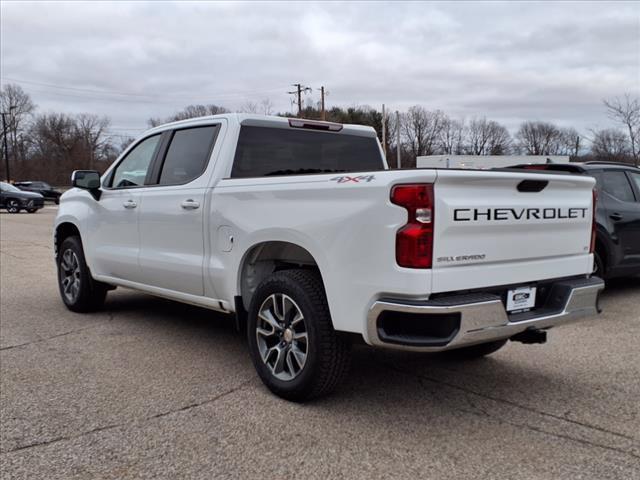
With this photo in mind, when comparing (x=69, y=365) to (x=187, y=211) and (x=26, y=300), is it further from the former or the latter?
(x=26, y=300)

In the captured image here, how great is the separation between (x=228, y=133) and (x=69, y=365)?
86.9 inches

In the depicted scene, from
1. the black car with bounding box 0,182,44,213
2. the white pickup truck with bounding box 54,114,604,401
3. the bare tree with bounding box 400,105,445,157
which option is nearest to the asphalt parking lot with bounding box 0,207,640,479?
the white pickup truck with bounding box 54,114,604,401

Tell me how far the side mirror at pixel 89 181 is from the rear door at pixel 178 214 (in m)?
0.96

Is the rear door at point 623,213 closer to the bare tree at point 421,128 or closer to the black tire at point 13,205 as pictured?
the black tire at point 13,205

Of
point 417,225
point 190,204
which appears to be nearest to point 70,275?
point 190,204

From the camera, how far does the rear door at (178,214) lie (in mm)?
4734

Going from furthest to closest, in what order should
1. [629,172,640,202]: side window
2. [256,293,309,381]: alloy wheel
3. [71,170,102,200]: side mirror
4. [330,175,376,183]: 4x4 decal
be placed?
[629,172,640,202]: side window, [71,170,102,200]: side mirror, [256,293,309,381]: alloy wheel, [330,175,376,183]: 4x4 decal

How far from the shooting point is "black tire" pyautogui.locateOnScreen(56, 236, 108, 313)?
6.47 metres

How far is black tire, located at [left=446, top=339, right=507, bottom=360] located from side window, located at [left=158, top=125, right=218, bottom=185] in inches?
100

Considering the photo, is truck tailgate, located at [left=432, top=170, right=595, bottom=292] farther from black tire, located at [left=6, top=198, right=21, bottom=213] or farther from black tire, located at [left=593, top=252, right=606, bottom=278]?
black tire, located at [left=6, top=198, right=21, bottom=213]

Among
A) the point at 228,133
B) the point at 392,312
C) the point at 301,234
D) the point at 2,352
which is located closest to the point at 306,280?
the point at 301,234

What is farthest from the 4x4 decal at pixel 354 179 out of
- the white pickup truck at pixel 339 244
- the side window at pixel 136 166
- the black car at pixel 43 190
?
the black car at pixel 43 190

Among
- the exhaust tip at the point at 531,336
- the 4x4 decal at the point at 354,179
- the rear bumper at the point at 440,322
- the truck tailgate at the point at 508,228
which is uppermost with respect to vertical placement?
the 4x4 decal at the point at 354,179

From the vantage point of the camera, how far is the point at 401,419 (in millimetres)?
3680
